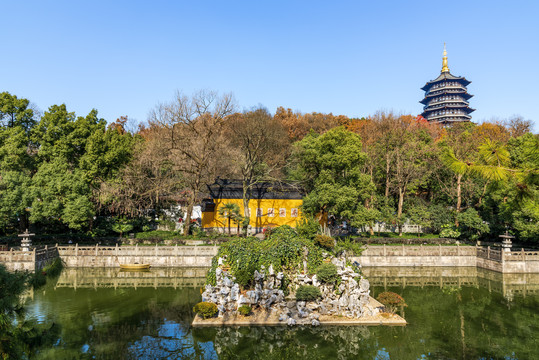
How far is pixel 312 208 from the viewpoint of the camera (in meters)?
33.8

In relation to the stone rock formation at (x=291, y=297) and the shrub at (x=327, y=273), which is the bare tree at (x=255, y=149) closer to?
the stone rock formation at (x=291, y=297)

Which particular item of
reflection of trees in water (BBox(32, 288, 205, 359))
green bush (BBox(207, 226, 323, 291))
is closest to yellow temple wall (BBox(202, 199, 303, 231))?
reflection of trees in water (BBox(32, 288, 205, 359))

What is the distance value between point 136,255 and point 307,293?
18.3 m

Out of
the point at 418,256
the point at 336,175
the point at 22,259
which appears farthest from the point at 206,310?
the point at 418,256

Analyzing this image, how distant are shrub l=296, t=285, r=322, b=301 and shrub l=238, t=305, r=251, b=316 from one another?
2.65 meters

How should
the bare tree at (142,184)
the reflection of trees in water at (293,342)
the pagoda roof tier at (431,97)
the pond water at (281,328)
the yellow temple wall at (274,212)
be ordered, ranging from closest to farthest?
the reflection of trees in water at (293,342) → the pond water at (281,328) → the bare tree at (142,184) → the yellow temple wall at (274,212) → the pagoda roof tier at (431,97)

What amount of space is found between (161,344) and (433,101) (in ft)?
251

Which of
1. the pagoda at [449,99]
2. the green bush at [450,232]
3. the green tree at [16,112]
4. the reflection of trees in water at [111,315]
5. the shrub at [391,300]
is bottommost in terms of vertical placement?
the reflection of trees in water at [111,315]

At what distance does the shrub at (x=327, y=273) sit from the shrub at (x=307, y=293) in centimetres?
72

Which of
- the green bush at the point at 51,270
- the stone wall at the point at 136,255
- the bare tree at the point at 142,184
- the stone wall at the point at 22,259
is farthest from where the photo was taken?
the bare tree at the point at 142,184

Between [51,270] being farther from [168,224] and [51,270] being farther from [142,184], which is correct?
[168,224]

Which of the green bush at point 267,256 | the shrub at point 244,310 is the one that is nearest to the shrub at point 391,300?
the green bush at point 267,256

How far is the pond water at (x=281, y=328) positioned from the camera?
48.2 ft

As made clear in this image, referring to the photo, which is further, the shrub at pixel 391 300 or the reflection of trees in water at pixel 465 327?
the shrub at pixel 391 300
